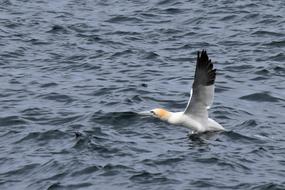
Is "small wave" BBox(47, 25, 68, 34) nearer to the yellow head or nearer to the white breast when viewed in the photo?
the yellow head

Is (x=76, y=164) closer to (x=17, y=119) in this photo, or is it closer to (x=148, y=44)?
(x=17, y=119)

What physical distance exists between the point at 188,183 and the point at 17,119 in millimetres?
6256

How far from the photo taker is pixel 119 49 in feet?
90.0

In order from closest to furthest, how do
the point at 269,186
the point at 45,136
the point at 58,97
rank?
the point at 269,186 → the point at 45,136 → the point at 58,97

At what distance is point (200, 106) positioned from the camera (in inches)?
746

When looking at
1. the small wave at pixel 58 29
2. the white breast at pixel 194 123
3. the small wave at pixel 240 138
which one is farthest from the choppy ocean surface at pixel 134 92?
the white breast at pixel 194 123

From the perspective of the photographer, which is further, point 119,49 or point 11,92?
point 119,49

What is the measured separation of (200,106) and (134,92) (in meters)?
4.21

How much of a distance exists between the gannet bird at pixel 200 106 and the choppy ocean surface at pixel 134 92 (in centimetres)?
35

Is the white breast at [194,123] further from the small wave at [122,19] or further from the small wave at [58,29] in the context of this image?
the small wave at [122,19]

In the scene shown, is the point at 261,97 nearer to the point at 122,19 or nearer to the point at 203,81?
the point at 203,81

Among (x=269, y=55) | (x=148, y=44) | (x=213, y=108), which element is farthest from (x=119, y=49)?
(x=213, y=108)

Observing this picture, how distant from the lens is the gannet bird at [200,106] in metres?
18.5

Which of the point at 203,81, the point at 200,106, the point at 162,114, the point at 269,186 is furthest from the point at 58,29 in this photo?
the point at 269,186
